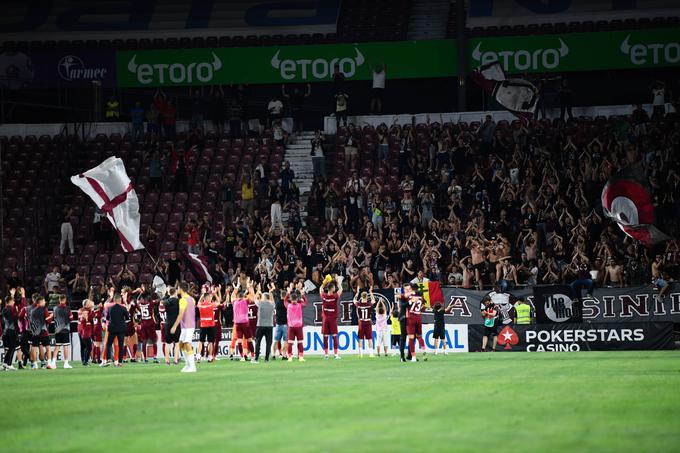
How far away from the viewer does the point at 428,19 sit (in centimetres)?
5434

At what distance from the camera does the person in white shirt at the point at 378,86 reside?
50.0 meters

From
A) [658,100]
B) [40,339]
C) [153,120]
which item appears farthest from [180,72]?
[40,339]

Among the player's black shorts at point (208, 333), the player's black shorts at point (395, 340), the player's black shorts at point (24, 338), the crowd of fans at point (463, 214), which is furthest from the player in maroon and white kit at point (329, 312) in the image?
the player's black shorts at point (24, 338)

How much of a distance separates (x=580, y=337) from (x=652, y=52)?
18413 millimetres

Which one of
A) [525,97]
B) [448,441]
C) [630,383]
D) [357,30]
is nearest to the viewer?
[448,441]

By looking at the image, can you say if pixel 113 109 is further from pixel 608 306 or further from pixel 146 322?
pixel 608 306

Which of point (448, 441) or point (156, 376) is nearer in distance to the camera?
point (448, 441)

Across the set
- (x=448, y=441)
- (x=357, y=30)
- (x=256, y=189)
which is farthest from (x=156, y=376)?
(x=357, y=30)

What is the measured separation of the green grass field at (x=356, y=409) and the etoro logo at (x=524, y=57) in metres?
25.0

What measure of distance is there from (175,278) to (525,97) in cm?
1572

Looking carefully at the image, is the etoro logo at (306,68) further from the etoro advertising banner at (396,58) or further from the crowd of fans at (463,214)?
the crowd of fans at (463,214)

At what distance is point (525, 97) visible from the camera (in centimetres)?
4575

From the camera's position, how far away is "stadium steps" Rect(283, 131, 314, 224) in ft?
158

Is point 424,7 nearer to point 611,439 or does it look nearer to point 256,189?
point 256,189
